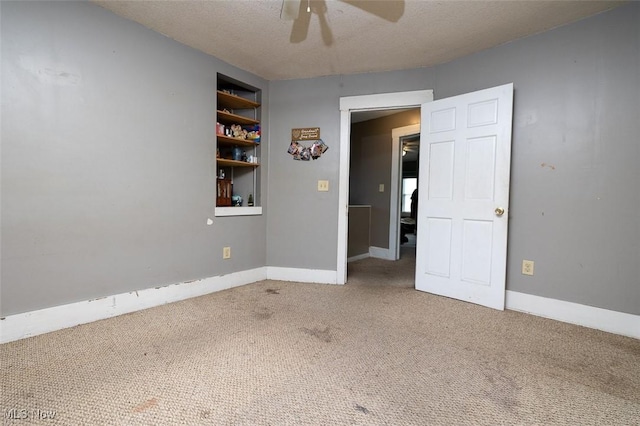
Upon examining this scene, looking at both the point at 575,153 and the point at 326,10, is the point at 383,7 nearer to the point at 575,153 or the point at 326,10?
the point at 326,10

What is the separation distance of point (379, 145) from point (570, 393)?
398 cm

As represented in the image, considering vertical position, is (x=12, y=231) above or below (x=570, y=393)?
above

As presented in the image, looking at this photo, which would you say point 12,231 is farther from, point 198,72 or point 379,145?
point 379,145

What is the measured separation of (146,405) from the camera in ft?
4.08

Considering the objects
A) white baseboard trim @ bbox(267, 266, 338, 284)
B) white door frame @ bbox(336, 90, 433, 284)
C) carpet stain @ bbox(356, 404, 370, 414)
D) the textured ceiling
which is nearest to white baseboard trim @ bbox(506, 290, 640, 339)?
white door frame @ bbox(336, 90, 433, 284)

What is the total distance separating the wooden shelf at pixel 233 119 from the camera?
3.00 metres

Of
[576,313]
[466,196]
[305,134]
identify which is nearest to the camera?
[576,313]

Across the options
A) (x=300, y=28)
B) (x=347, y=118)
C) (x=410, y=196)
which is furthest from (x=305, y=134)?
(x=410, y=196)

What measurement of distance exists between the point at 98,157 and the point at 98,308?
1088 millimetres

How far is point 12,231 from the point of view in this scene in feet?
5.83

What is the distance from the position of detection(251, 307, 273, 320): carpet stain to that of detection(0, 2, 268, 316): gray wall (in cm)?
77

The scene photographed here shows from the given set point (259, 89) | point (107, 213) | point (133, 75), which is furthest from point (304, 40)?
point (107, 213)

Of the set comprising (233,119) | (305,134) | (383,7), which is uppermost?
(383,7)

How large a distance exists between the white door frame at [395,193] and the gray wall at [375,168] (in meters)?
0.06
